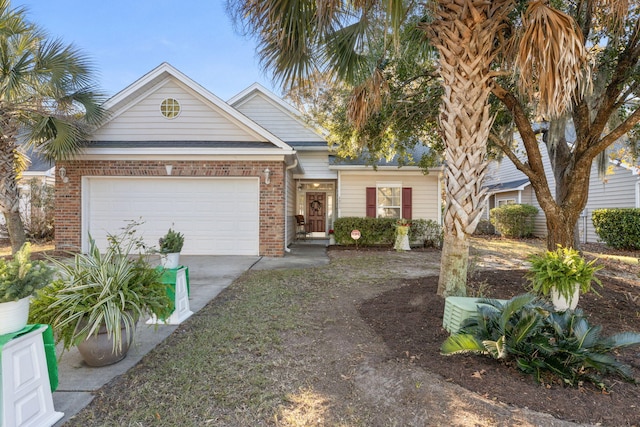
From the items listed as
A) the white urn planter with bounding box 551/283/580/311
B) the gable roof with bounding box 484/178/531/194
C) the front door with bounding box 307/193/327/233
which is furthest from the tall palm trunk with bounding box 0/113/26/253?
the gable roof with bounding box 484/178/531/194

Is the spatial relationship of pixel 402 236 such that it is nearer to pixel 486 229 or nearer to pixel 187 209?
pixel 187 209

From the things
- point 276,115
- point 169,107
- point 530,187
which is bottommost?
point 530,187

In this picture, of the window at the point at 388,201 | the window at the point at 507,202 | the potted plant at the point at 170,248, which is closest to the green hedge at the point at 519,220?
the window at the point at 507,202

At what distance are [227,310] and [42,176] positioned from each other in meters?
15.8

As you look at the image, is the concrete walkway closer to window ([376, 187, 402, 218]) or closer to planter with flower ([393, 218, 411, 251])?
planter with flower ([393, 218, 411, 251])

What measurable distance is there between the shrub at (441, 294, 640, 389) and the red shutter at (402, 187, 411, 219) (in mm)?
9176

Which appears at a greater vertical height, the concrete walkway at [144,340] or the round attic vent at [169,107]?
the round attic vent at [169,107]

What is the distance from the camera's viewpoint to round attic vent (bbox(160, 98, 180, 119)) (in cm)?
950

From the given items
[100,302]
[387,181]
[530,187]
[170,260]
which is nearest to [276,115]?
[387,181]

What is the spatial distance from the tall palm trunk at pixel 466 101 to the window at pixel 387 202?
803 centimetres

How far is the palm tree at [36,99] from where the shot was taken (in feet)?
23.8

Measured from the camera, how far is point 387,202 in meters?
12.5

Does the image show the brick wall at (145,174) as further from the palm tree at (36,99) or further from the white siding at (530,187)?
the white siding at (530,187)

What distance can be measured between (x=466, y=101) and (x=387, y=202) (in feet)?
27.2
